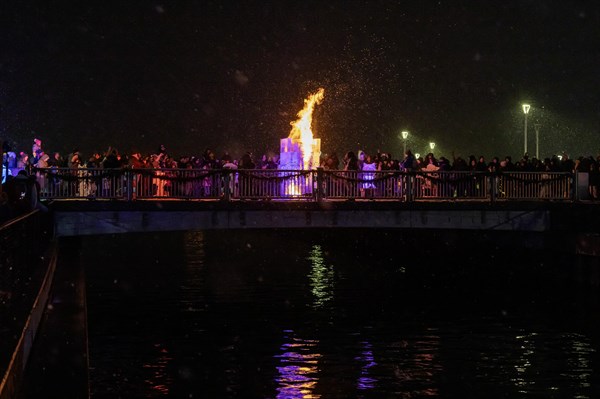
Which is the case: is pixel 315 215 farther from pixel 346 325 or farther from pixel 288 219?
pixel 346 325

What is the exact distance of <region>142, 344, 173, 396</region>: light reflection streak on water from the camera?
69.3 feet

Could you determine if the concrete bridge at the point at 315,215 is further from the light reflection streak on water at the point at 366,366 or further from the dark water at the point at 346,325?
the light reflection streak on water at the point at 366,366

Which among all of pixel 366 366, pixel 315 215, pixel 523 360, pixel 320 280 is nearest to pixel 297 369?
pixel 366 366

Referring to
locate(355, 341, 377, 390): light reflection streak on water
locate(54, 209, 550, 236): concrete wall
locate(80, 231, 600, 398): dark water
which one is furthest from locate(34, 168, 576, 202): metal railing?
locate(355, 341, 377, 390): light reflection streak on water

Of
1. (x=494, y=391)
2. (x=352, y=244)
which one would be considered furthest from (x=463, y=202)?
(x=352, y=244)

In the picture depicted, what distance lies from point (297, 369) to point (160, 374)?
311 cm

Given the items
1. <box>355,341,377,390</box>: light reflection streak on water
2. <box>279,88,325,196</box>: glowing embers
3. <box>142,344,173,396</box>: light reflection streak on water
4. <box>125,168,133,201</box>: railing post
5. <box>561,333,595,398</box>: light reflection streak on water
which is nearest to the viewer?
<box>142,344,173,396</box>: light reflection streak on water

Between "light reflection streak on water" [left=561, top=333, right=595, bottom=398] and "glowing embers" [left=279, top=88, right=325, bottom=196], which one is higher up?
"glowing embers" [left=279, top=88, right=325, bottom=196]

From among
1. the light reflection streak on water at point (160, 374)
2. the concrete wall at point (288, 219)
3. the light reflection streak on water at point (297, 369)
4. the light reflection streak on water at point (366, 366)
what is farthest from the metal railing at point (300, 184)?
the light reflection streak on water at point (366, 366)

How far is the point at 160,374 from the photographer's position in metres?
22.9

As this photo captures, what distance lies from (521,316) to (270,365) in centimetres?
1275

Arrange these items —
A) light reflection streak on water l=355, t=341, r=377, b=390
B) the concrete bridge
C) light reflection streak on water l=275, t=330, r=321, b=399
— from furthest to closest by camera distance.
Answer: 1. the concrete bridge
2. light reflection streak on water l=355, t=341, r=377, b=390
3. light reflection streak on water l=275, t=330, r=321, b=399

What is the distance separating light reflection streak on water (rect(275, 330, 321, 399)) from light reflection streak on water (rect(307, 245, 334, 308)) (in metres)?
8.78

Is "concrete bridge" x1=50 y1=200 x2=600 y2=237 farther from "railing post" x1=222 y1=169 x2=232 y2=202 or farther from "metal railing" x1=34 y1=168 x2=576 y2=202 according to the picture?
"metal railing" x1=34 y1=168 x2=576 y2=202
